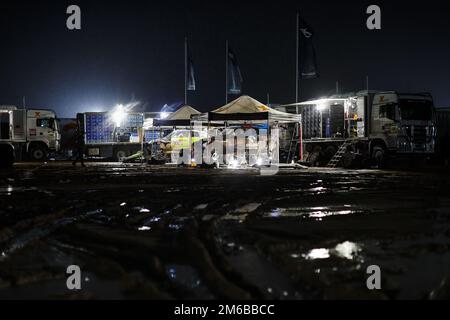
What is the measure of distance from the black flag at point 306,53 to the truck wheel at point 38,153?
17344 millimetres

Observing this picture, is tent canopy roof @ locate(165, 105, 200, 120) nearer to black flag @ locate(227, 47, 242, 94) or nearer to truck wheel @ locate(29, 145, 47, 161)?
black flag @ locate(227, 47, 242, 94)

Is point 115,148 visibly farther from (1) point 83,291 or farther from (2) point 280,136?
(1) point 83,291

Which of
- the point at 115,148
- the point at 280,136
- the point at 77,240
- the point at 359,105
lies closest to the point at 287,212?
the point at 77,240

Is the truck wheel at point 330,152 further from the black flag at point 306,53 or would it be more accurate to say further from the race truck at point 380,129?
the black flag at point 306,53

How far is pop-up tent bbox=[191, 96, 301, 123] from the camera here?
20.3m

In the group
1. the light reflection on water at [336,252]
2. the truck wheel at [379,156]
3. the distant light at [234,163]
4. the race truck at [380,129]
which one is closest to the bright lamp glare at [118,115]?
A: the distant light at [234,163]

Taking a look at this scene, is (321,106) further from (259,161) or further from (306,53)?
(259,161)

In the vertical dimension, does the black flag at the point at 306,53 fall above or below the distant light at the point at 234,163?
above

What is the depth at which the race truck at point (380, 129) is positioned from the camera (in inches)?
845

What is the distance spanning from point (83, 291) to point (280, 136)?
22.3 metres

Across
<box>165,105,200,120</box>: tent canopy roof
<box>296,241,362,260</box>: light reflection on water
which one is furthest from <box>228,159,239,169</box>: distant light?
<box>296,241,362,260</box>: light reflection on water

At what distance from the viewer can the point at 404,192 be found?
10.1 meters

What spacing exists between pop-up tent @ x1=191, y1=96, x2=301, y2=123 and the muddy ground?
1215cm

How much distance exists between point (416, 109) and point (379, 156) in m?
2.52
